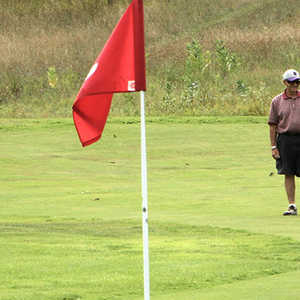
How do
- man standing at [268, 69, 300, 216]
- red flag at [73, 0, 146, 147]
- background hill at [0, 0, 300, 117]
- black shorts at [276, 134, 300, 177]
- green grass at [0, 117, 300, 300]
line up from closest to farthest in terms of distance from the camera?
red flag at [73, 0, 146, 147] → green grass at [0, 117, 300, 300] → man standing at [268, 69, 300, 216] → black shorts at [276, 134, 300, 177] → background hill at [0, 0, 300, 117]

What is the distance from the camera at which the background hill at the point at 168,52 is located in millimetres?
41094

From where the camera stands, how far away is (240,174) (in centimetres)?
2014

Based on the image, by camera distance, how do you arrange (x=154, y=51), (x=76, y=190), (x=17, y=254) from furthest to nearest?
(x=154, y=51) → (x=76, y=190) → (x=17, y=254)

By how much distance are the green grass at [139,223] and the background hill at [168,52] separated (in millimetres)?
12974

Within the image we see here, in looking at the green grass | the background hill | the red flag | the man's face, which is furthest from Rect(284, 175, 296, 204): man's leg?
the background hill

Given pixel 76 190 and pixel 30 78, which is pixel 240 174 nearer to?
pixel 76 190

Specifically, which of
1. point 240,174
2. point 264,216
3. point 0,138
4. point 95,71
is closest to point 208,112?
point 0,138

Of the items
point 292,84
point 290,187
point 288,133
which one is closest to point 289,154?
point 288,133

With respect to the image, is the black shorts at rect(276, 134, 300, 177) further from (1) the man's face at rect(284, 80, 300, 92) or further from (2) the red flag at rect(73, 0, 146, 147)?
(2) the red flag at rect(73, 0, 146, 147)

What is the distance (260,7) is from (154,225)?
49348 millimetres

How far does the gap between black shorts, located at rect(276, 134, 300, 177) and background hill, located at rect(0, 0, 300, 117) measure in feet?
71.0

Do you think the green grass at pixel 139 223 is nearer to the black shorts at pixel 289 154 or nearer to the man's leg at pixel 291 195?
the man's leg at pixel 291 195

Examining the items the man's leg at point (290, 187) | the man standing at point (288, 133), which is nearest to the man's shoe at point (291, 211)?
the man standing at point (288, 133)

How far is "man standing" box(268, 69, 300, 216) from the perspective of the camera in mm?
13906
